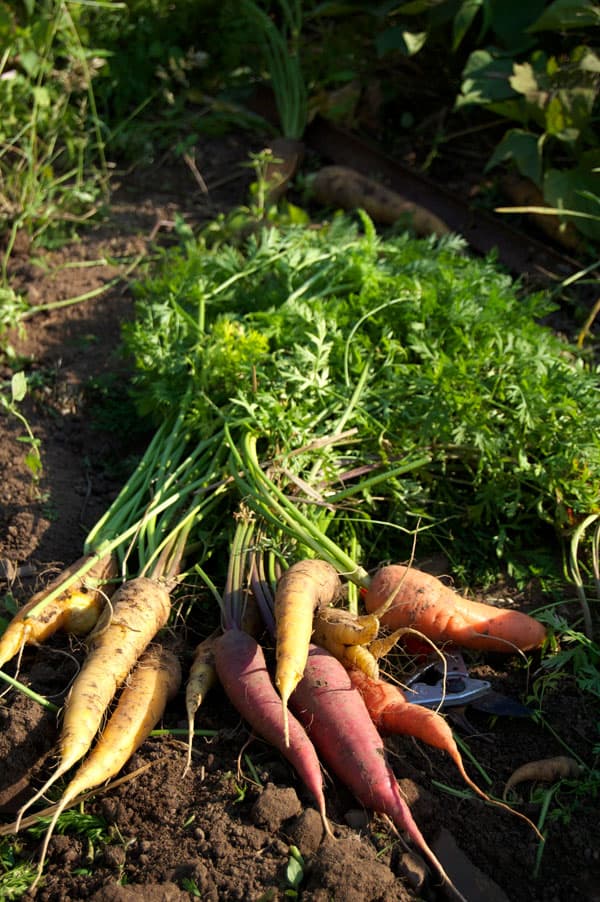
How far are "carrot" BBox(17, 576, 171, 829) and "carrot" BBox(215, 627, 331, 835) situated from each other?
228mm

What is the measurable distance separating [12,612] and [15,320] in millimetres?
1773

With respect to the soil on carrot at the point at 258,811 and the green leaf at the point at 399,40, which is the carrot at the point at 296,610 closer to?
the soil on carrot at the point at 258,811

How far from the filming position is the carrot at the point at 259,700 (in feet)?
7.57

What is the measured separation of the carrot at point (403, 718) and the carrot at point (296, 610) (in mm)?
228

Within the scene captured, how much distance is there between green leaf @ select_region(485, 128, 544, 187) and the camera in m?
4.87

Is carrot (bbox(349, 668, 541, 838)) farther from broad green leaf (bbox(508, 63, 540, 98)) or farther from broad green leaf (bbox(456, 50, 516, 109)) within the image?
broad green leaf (bbox(456, 50, 516, 109))

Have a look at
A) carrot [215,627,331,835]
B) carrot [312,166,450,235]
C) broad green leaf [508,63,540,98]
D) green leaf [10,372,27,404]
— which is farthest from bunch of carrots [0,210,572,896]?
broad green leaf [508,63,540,98]

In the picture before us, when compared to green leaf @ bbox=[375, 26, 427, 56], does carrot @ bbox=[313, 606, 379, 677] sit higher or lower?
lower

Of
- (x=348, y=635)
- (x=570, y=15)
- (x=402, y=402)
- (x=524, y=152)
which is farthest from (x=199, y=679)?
(x=570, y=15)

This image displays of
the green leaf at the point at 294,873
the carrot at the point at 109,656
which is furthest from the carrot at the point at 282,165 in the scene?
the green leaf at the point at 294,873

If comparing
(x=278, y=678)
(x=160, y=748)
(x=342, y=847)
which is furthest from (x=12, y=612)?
(x=342, y=847)

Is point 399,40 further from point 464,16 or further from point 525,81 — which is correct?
point 525,81

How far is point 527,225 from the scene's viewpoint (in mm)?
5258

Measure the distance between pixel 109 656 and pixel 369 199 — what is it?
11.7 feet
